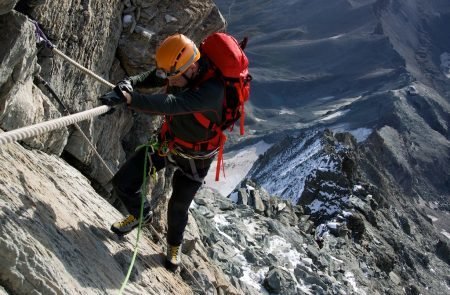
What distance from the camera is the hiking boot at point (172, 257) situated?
6.72 meters

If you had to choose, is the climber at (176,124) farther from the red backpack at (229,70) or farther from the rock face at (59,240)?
the rock face at (59,240)

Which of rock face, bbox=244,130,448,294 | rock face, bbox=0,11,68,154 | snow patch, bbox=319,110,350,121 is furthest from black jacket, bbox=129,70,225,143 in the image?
snow patch, bbox=319,110,350,121

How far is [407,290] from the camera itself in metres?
39.9

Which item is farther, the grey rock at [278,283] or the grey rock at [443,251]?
the grey rock at [443,251]

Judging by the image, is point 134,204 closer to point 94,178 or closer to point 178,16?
point 94,178

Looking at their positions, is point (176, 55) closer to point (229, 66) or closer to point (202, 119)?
point (229, 66)

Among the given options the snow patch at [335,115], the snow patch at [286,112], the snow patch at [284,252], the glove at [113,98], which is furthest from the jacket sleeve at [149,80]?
the snow patch at [286,112]

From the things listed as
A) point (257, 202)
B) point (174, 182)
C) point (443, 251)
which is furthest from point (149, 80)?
point (443, 251)

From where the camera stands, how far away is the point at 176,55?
5.23 metres

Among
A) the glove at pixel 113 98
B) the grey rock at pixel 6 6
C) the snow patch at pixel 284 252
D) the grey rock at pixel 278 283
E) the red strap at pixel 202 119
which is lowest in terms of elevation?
the snow patch at pixel 284 252

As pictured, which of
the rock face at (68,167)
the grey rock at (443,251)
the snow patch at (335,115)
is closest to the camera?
the rock face at (68,167)

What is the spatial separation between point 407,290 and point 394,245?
25.1 ft

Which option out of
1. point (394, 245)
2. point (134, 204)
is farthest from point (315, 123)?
point (134, 204)

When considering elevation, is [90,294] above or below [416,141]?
above
